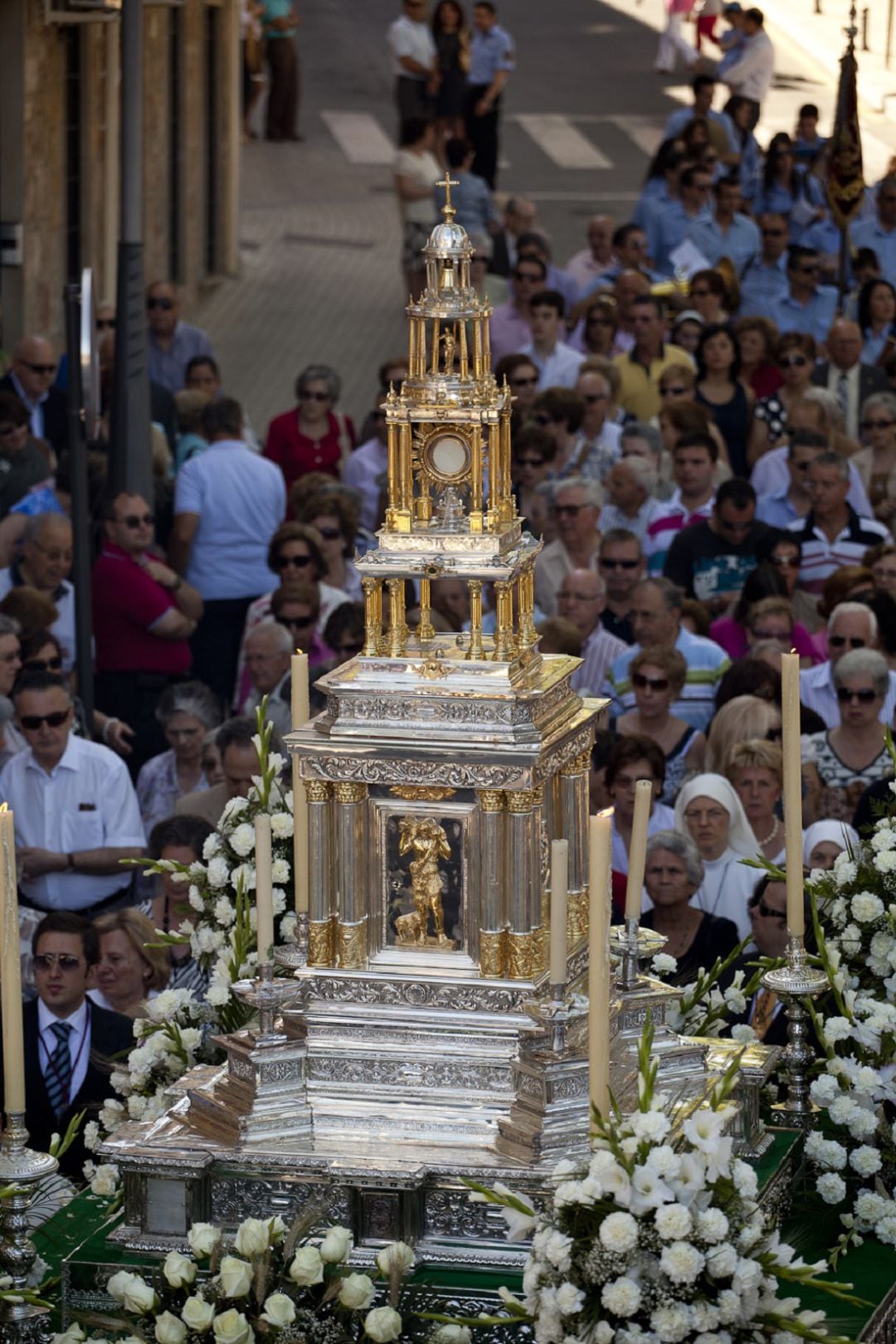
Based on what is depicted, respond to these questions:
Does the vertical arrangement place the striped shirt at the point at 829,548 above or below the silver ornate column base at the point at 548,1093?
below

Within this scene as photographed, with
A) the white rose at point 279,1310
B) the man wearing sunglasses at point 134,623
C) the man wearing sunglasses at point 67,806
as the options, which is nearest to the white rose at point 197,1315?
the white rose at point 279,1310

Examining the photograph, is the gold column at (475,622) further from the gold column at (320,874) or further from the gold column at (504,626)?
the gold column at (320,874)

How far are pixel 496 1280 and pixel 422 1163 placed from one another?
30 centimetres

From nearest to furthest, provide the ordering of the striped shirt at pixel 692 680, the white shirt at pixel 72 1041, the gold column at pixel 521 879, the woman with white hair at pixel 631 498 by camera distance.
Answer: the gold column at pixel 521 879
the white shirt at pixel 72 1041
the striped shirt at pixel 692 680
the woman with white hair at pixel 631 498

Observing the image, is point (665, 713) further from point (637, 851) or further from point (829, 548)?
point (637, 851)

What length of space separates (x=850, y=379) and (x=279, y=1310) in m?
13.5

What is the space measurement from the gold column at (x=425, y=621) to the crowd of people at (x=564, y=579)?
90cm

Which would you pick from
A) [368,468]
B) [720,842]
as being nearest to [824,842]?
[720,842]

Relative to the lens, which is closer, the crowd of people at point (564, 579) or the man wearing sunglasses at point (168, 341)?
the crowd of people at point (564, 579)

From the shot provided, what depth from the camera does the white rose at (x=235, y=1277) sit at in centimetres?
659

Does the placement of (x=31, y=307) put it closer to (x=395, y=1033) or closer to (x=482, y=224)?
(x=482, y=224)

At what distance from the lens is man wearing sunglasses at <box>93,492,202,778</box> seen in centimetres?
1473

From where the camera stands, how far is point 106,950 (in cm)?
1027

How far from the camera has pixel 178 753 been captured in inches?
514
